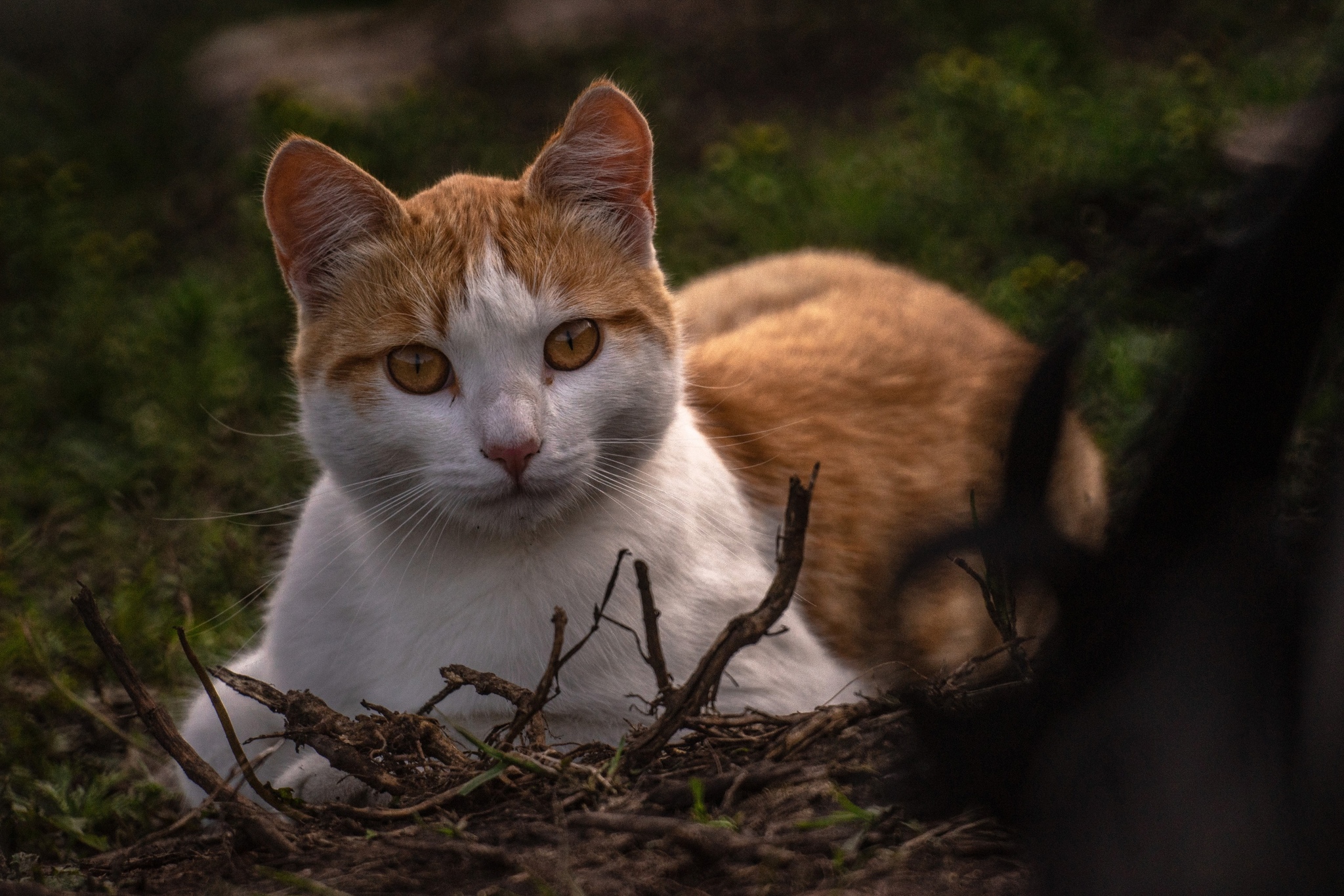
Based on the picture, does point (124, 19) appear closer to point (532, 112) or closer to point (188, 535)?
point (532, 112)

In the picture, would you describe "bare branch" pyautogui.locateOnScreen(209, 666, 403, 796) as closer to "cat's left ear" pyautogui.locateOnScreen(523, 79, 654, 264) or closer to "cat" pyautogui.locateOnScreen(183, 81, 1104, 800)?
"cat" pyautogui.locateOnScreen(183, 81, 1104, 800)

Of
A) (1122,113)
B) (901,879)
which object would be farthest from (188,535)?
(1122,113)

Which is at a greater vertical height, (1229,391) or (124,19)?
(124,19)

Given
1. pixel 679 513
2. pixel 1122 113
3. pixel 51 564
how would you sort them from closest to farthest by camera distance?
1. pixel 679 513
2. pixel 51 564
3. pixel 1122 113

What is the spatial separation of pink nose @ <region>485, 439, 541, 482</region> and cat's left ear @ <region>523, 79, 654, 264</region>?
2.07ft

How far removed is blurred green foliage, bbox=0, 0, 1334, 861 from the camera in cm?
299

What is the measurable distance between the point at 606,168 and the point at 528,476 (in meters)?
0.73

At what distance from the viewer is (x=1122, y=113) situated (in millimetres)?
5203

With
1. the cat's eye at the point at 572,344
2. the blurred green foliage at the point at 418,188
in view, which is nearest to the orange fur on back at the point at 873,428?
the blurred green foliage at the point at 418,188

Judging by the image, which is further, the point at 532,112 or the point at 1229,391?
the point at 532,112

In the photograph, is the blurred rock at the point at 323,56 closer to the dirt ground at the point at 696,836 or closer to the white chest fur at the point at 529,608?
the white chest fur at the point at 529,608

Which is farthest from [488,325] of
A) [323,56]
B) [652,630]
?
[323,56]

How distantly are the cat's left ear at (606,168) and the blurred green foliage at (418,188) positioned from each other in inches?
34.5

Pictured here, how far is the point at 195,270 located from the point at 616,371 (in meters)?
3.90
